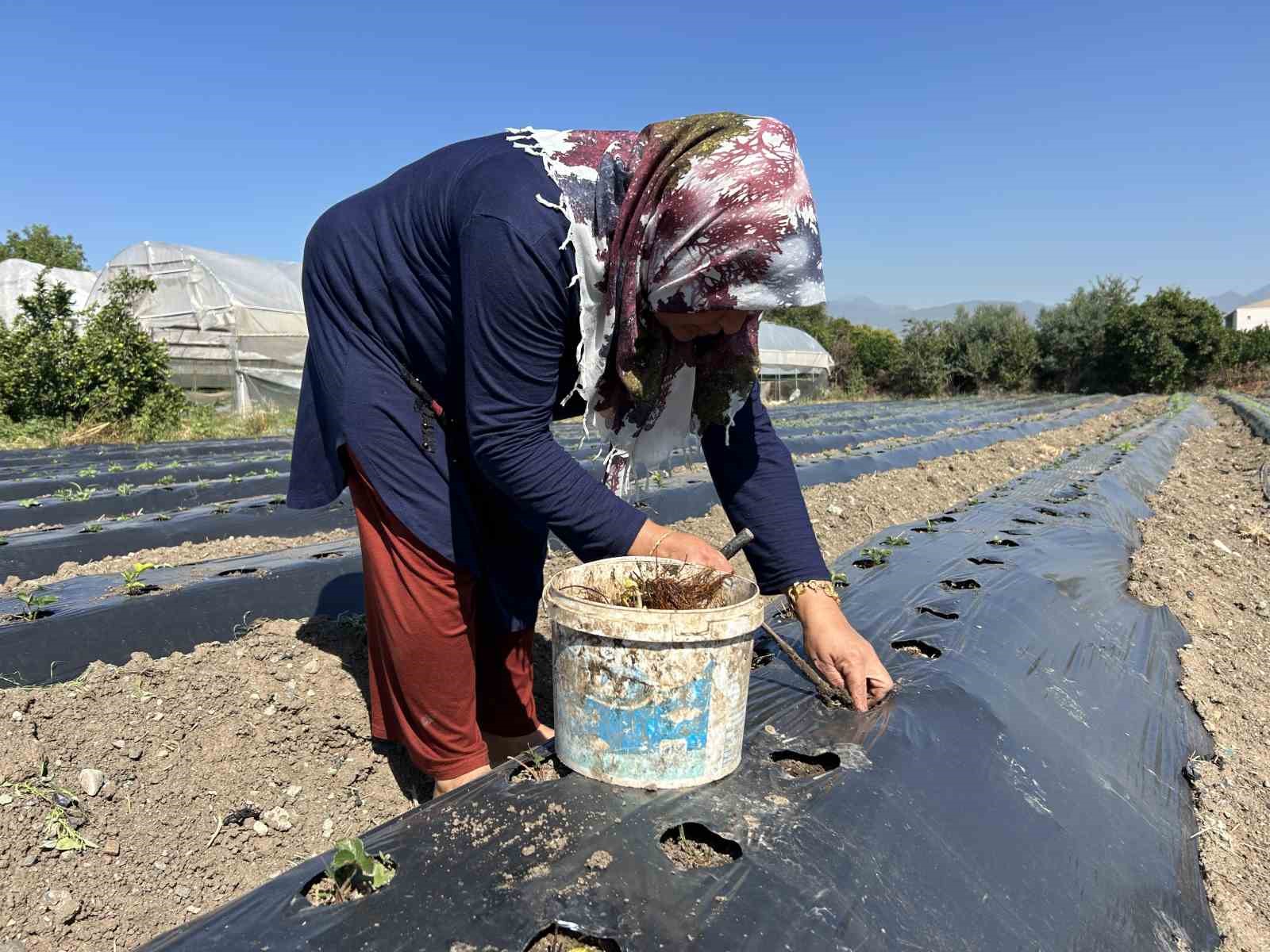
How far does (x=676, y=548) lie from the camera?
54.8 inches

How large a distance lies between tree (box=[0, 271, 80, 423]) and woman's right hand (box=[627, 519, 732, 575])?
37.4ft

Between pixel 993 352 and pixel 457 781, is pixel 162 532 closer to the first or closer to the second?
pixel 457 781

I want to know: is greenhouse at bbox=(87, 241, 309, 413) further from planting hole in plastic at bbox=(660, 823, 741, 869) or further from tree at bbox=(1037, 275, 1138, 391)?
tree at bbox=(1037, 275, 1138, 391)

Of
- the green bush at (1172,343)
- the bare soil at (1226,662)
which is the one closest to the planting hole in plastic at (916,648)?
the bare soil at (1226,662)

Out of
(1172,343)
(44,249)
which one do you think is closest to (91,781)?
(1172,343)

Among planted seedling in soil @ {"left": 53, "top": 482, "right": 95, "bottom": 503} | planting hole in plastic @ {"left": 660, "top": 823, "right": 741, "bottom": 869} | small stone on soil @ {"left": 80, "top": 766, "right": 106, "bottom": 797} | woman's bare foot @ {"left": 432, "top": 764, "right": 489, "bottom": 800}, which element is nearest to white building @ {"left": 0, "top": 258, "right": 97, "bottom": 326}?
planted seedling in soil @ {"left": 53, "top": 482, "right": 95, "bottom": 503}

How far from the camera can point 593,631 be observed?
1.19 m

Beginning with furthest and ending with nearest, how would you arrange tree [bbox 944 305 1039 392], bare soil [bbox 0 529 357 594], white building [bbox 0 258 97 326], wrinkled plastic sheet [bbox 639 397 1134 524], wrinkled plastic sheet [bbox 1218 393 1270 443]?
1. tree [bbox 944 305 1039 392]
2. white building [bbox 0 258 97 326]
3. wrinkled plastic sheet [bbox 1218 393 1270 443]
4. wrinkled plastic sheet [bbox 639 397 1134 524]
5. bare soil [bbox 0 529 357 594]

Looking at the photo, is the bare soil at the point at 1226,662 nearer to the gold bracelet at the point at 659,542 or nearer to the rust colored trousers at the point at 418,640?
the gold bracelet at the point at 659,542

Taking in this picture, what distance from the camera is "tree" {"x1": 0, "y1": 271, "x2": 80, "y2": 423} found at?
10102 millimetres

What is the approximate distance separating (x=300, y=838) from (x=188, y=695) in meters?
0.56

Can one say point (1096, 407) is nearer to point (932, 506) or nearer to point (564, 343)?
point (932, 506)

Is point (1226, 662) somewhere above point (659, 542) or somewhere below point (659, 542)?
below

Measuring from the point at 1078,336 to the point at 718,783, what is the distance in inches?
1237
